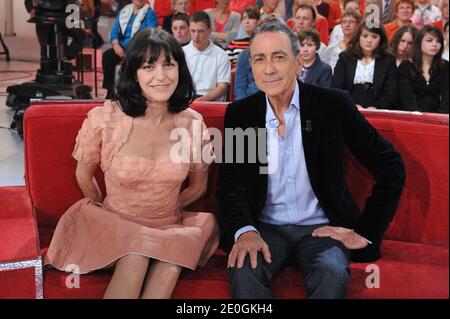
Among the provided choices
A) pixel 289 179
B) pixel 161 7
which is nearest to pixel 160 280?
pixel 289 179

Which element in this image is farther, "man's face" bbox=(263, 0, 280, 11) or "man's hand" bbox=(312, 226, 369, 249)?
"man's face" bbox=(263, 0, 280, 11)

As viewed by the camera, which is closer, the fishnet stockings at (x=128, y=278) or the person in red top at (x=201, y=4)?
the fishnet stockings at (x=128, y=278)

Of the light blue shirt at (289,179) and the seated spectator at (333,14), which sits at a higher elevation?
the seated spectator at (333,14)

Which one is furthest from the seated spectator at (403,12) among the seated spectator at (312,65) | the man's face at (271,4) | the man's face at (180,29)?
the man's face at (271,4)

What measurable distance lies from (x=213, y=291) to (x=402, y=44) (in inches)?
33.4

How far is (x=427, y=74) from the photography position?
1.39 metres

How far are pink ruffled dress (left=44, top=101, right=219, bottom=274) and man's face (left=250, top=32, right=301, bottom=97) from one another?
A: 0.25 meters

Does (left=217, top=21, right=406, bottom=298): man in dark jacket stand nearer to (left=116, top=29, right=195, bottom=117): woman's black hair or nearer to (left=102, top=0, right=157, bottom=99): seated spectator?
(left=116, top=29, right=195, bottom=117): woman's black hair

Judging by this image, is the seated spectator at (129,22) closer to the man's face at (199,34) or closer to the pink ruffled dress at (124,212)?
the man's face at (199,34)

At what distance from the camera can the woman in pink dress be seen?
168 cm

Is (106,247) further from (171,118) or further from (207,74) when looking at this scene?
(207,74)

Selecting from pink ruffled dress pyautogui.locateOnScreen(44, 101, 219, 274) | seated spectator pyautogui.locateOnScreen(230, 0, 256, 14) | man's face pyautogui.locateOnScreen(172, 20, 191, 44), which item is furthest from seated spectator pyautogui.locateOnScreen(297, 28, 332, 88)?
pink ruffled dress pyautogui.locateOnScreen(44, 101, 219, 274)

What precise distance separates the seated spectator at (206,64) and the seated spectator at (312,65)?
1.95ft

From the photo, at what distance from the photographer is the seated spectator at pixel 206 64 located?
3926mm
